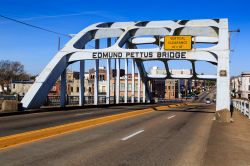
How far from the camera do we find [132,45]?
5262 cm

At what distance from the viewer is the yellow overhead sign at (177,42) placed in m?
28.8

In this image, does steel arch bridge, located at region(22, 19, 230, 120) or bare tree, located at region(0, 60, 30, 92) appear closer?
steel arch bridge, located at region(22, 19, 230, 120)

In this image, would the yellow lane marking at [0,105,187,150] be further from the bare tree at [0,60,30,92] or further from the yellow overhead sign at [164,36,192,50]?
the bare tree at [0,60,30,92]

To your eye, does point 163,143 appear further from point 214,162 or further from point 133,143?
point 214,162

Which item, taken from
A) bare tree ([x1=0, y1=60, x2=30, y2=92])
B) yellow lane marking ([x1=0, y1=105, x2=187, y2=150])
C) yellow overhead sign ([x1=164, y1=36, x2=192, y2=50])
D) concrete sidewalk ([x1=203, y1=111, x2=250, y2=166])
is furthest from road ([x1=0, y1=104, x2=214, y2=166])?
bare tree ([x1=0, y1=60, x2=30, y2=92])

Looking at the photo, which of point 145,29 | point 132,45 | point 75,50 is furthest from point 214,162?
point 132,45

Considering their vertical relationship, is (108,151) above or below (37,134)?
below

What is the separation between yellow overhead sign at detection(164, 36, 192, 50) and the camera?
28.8 meters

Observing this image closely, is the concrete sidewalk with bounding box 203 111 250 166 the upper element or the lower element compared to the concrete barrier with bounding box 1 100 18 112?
lower

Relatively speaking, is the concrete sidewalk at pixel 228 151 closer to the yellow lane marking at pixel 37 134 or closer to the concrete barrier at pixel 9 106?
the yellow lane marking at pixel 37 134

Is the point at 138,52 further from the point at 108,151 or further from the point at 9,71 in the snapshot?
the point at 9,71

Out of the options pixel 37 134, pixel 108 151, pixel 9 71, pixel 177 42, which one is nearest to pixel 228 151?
pixel 108 151

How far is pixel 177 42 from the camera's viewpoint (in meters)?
29.0

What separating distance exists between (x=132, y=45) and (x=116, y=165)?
4500 centimetres
